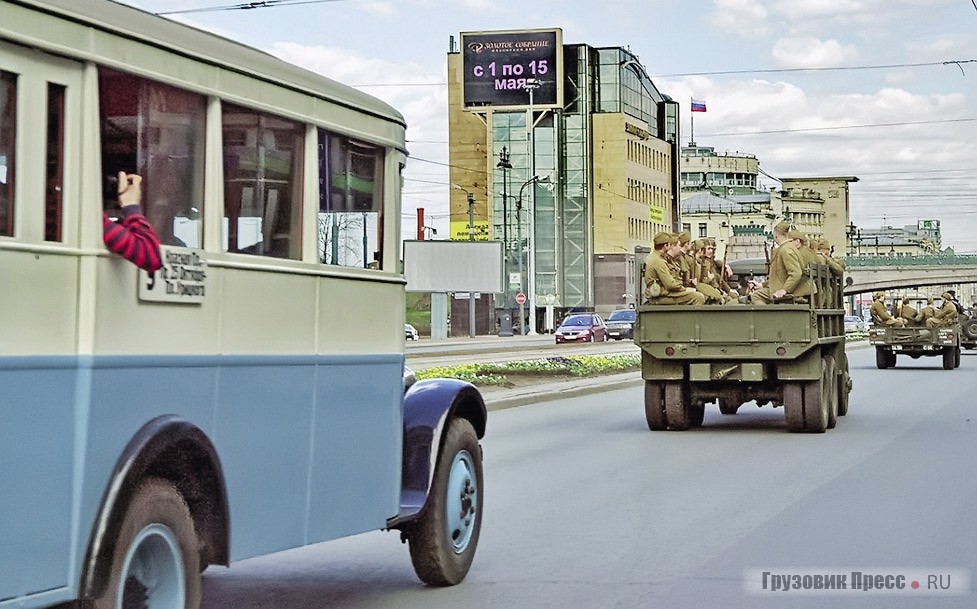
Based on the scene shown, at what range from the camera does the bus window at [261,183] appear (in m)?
6.29

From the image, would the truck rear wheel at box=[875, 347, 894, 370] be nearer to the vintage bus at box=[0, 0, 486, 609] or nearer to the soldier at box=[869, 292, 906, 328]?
the soldier at box=[869, 292, 906, 328]

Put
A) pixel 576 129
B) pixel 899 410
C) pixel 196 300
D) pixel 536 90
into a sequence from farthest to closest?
pixel 576 129, pixel 536 90, pixel 899 410, pixel 196 300

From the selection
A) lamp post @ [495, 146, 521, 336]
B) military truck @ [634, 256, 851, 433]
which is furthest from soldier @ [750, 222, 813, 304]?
lamp post @ [495, 146, 521, 336]

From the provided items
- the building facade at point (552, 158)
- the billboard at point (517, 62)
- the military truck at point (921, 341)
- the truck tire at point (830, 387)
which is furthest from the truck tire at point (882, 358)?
the billboard at point (517, 62)

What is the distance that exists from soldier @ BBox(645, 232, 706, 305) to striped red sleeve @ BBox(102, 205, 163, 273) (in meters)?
14.3

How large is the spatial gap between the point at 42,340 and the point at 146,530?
2.69 ft

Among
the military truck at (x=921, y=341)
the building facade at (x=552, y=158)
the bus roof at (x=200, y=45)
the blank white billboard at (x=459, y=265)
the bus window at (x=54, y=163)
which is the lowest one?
the military truck at (x=921, y=341)

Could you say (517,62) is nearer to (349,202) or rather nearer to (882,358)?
(882,358)

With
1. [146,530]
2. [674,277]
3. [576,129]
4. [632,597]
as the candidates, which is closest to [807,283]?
[674,277]

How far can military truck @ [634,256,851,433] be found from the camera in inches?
750

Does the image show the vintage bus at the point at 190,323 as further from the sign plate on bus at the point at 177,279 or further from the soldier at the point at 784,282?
the soldier at the point at 784,282

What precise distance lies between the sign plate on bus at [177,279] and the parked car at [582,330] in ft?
220

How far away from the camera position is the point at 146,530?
5426mm

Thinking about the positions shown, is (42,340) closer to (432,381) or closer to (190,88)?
(190,88)
